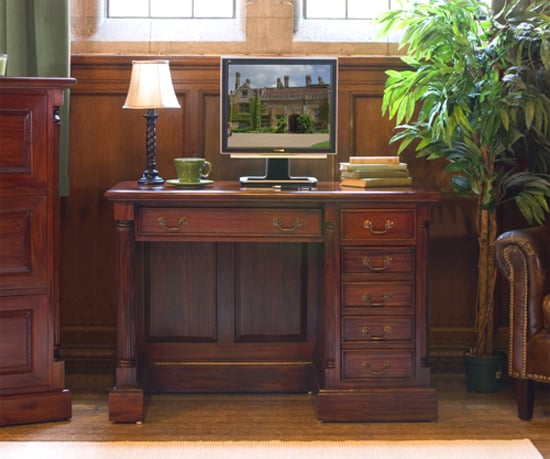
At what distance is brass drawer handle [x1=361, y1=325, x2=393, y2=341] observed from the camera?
373cm

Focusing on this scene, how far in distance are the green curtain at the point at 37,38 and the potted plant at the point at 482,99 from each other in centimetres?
131

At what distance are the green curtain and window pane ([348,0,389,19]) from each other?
1257mm

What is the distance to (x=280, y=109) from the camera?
392 centimetres

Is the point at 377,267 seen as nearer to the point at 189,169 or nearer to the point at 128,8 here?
the point at 189,169

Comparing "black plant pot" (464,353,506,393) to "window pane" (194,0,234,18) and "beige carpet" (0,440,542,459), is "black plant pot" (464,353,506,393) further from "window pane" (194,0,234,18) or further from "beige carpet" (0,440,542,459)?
"window pane" (194,0,234,18)

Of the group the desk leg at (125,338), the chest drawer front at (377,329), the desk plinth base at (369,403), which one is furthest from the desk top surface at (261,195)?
the desk plinth base at (369,403)

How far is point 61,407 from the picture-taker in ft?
12.2

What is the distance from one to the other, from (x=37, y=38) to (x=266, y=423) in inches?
70.9

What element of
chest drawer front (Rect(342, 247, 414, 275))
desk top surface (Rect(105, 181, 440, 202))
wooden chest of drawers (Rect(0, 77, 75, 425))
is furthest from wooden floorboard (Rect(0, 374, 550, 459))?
desk top surface (Rect(105, 181, 440, 202))

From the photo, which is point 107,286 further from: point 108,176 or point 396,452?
point 396,452

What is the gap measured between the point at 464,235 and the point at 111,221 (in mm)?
1541

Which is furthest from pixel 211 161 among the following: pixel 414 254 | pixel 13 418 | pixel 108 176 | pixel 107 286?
pixel 13 418

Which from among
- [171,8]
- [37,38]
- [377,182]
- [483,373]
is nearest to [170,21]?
[171,8]

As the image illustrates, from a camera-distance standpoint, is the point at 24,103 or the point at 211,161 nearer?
the point at 24,103
